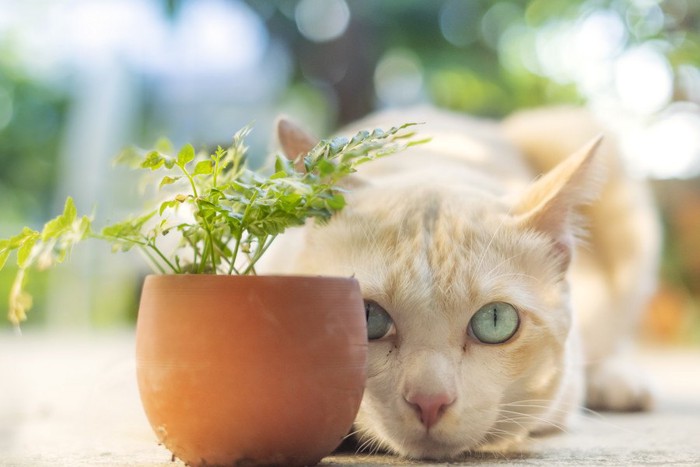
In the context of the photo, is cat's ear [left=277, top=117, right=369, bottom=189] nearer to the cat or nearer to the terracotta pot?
the cat

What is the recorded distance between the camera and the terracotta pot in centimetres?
115

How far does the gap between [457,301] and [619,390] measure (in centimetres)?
125

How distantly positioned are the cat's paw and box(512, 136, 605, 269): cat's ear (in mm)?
940

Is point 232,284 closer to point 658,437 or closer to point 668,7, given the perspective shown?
point 658,437

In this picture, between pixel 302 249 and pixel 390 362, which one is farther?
pixel 302 249

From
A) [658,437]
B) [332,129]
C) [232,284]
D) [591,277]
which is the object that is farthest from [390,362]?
[332,129]

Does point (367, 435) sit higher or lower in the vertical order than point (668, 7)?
lower

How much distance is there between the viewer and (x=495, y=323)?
1409 mm

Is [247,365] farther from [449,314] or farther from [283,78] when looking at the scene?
[283,78]

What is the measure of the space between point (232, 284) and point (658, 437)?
1.11 m

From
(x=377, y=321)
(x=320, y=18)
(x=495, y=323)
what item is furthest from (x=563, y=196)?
(x=320, y=18)

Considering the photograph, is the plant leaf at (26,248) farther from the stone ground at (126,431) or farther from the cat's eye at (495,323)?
the cat's eye at (495,323)

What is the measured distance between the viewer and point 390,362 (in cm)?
133

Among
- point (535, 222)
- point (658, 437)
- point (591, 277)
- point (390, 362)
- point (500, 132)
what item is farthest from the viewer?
point (500, 132)
